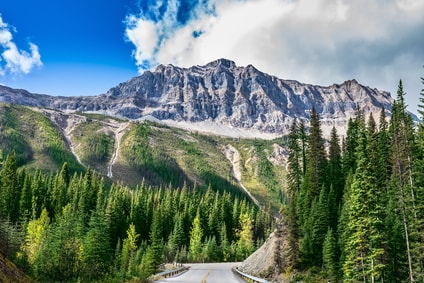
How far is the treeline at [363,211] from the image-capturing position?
111 feet

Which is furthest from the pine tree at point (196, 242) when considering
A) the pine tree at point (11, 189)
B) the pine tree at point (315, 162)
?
the pine tree at point (315, 162)

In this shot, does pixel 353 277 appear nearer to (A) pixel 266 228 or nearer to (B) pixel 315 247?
(B) pixel 315 247

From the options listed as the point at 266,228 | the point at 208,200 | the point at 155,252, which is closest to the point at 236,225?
the point at 208,200

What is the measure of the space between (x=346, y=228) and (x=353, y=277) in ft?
21.5

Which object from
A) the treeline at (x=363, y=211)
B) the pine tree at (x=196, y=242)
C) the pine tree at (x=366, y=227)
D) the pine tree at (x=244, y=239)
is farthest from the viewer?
the pine tree at (x=244, y=239)

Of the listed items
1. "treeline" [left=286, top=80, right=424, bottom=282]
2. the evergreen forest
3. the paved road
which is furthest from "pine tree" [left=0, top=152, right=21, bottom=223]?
"treeline" [left=286, top=80, right=424, bottom=282]

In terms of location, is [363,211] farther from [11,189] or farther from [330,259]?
[11,189]

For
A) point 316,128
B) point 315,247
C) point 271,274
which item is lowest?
point 271,274

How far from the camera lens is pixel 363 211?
3562cm

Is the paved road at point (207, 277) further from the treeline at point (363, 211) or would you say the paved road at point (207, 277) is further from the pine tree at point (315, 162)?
the pine tree at point (315, 162)

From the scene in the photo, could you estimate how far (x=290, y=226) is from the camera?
147ft

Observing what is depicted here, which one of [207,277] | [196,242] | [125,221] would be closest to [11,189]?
[125,221]

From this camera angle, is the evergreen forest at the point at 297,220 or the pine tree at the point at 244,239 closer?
the evergreen forest at the point at 297,220

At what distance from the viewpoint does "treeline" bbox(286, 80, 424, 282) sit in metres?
33.8
